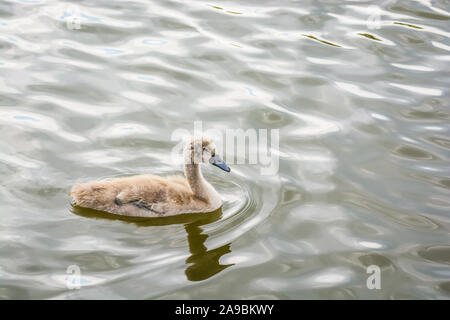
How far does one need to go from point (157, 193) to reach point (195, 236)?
0.60m

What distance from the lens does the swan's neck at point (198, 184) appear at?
638 cm

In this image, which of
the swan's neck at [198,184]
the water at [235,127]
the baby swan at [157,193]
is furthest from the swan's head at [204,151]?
the water at [235,127]

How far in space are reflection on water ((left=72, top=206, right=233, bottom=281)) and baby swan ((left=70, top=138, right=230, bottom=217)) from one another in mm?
52

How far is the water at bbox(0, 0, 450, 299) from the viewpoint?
5.50 meters

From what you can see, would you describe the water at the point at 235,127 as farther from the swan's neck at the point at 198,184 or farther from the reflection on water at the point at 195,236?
the swan's neck at the point at 198,184

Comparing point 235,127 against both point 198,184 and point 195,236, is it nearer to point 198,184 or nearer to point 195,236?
point 198,184

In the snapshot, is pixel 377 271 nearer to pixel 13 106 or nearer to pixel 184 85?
pixel 184 85

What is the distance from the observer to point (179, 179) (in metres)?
6.73

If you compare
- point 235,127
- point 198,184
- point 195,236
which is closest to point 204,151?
point 198,184

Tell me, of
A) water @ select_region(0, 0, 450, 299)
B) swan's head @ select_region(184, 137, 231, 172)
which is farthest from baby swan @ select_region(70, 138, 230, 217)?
water @ select_region(0, 0, 450, 299)

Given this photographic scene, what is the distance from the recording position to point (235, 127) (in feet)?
25.7

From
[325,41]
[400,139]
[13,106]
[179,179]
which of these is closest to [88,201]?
[179,179]

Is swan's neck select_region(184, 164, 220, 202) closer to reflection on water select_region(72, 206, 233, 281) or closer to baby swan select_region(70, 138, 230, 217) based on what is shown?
baby swan select_region(70, 138, 230, 217)
